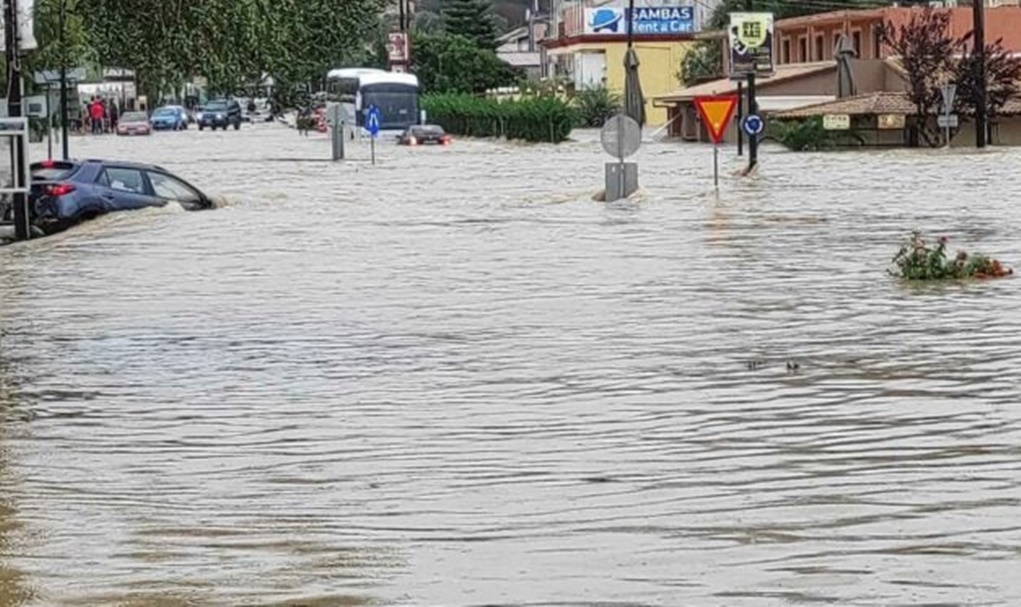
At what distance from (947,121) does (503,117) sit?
2903cm

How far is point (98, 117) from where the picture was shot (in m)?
105

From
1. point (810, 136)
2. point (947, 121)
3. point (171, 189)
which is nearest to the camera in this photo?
point (171, 189)

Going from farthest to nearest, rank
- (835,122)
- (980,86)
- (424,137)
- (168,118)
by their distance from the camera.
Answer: (168,118), (424,137), (835,122), (980,86)

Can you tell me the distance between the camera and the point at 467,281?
23.3 m

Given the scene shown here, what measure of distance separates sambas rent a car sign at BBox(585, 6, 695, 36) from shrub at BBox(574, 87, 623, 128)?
30.2 feet

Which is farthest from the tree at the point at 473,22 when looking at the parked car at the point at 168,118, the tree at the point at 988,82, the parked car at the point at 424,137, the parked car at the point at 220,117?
the tree at the point at 988,82

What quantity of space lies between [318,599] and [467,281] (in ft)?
50.8

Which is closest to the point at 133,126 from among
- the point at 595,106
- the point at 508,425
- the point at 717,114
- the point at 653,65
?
the point at 595,106

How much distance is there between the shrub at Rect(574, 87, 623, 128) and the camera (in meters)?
106

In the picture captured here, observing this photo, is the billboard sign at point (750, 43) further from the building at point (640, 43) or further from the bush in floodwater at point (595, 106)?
the building at point (640, 43)

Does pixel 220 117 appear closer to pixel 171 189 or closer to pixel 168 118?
pixel 168 118

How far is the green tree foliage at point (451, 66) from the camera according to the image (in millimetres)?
130250

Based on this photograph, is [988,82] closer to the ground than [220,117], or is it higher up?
higher up

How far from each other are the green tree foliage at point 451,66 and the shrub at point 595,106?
22.6 metres
